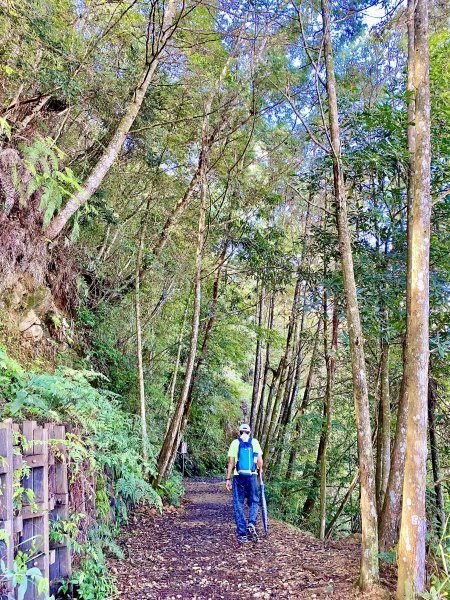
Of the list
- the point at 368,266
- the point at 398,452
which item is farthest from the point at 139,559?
the point at 368,266

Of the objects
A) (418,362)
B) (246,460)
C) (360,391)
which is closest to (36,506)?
(360,391)

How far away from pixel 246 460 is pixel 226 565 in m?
1.46

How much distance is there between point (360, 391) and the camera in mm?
4344

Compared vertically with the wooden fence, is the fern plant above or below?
above

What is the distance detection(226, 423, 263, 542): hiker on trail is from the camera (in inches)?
242

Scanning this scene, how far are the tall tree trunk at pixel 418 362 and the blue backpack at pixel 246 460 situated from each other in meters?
2.78

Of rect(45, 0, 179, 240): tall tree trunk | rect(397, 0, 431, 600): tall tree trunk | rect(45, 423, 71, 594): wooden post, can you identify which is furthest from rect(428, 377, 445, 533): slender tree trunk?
rect(45, 0, 179, 240): tall tree trunk

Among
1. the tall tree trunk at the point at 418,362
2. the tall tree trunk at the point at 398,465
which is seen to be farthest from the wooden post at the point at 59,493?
the tall tree trunk at the point at 398,465

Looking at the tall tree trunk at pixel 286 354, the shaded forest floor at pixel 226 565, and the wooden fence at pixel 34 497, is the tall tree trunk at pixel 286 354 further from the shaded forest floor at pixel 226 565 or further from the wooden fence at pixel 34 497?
the wooden fence at pixel 34 497

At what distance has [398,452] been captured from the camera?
17.4ft

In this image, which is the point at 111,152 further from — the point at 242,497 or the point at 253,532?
the point at 253,532

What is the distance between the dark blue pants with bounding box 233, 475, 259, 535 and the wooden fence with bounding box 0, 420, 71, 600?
10.1 feet

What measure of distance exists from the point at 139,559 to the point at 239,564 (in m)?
1.21

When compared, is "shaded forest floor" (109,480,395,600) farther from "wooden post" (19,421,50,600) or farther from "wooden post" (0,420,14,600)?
"wooden post" (0,420,14,600)
